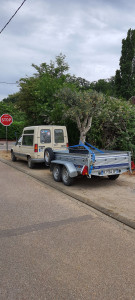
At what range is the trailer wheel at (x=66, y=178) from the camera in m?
6.92

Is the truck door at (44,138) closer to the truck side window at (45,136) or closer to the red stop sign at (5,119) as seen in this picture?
the truck side window at (45,136)

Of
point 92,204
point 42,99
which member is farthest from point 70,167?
point 42,99

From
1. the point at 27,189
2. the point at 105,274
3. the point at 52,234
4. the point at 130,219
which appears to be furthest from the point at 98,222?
the point at 27,189

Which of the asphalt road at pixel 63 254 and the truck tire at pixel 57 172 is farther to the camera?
the truck tire at pixel 57 172

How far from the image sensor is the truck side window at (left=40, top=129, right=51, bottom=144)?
32.7 ft

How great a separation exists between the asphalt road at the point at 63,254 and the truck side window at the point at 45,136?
484 cm

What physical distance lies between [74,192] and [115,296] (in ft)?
13.0

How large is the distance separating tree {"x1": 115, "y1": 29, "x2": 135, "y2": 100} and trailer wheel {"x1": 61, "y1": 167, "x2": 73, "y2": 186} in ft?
95.0

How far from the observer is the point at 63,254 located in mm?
3184

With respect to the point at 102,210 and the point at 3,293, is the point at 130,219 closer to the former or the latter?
the point at 102,210

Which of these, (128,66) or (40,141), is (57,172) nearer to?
(40,141)

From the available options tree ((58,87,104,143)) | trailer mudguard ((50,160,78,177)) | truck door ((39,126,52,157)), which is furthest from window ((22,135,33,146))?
trailer mudguard ((50,160,78,177))

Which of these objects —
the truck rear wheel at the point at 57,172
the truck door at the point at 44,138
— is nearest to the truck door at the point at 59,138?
the truck door at the point at 44,138

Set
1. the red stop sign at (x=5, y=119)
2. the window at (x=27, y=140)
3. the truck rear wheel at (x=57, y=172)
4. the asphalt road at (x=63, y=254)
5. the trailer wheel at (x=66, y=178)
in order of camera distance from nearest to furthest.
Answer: the asphalt road at (x=63, y=254) < the trailer wheel at (x=66, y=178) < the truck rear wheel at (x=57, y=172) < the window at (x=27, y=140) < the red stop sign at (x=5, y=119)
